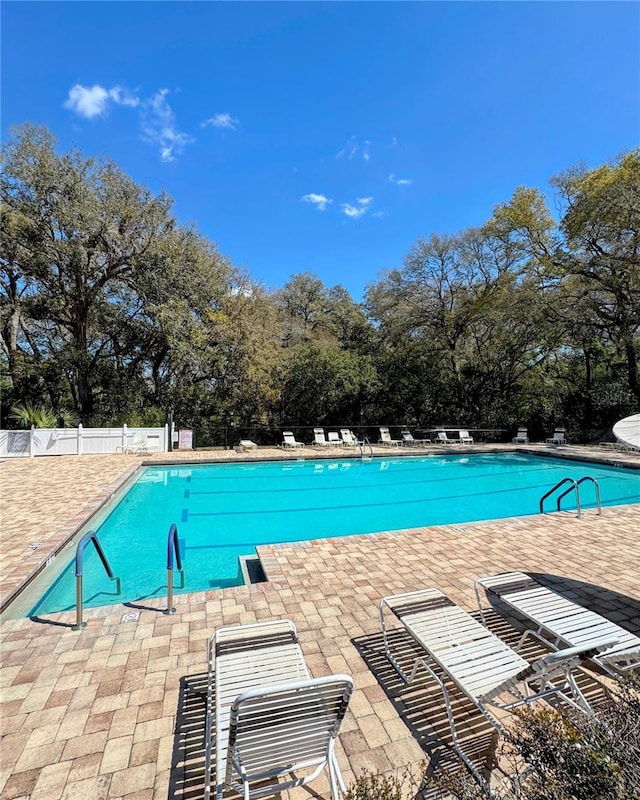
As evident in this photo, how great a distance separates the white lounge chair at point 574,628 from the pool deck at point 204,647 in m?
0.37

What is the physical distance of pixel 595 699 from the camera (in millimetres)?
2508

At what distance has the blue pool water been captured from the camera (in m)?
5.45

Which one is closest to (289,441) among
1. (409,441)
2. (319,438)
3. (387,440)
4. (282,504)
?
(319,438)

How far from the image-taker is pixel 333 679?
1605mm

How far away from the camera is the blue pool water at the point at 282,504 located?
17.9ft

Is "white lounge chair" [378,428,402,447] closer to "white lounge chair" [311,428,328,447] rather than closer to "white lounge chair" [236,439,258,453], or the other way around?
"white lounge chair" [311,428,328,447]

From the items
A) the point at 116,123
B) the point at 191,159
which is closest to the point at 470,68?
the point at 191,159

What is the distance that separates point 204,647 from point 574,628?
8.86 feet

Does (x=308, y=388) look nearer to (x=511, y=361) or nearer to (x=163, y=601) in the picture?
(x=511, y=361)

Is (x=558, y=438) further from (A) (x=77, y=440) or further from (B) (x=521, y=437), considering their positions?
(A) (x=77, y=440)

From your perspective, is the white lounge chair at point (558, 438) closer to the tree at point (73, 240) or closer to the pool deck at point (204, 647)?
the pool deck at point (204, 647)

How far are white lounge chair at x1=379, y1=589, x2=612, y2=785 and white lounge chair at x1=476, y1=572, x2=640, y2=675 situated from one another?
129 mm

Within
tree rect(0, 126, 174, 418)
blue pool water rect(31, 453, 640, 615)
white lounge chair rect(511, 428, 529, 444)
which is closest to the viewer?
blue pool water rect(31, 453, 640, 615)

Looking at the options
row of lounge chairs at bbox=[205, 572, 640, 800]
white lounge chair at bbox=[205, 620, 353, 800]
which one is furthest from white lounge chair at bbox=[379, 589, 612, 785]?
white lounge chair at bbox=[205, 620, 353, 800]
